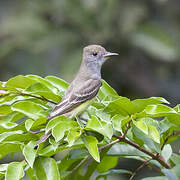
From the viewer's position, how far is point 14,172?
7.79 feet

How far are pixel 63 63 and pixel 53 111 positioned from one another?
2660 millimetres

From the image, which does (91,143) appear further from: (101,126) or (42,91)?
(42,91)

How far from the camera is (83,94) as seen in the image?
138 inches

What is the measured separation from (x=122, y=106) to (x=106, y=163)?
638 mm

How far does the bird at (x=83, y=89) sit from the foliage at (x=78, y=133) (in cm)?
7

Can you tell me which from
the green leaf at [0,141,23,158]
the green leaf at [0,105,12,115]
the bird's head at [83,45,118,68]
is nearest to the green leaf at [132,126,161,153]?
the green leaf at [0,141,23,158]

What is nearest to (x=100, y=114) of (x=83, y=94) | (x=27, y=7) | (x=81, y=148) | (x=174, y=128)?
(x=81, y=148)

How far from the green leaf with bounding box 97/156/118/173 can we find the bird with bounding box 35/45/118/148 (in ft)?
1.13

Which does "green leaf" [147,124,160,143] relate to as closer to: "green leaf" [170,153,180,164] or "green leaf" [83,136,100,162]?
"green leaf" [83,136,100,162]

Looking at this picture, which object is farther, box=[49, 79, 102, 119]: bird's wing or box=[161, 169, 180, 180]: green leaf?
box=[49, 79, 102, 119]: bird's wing

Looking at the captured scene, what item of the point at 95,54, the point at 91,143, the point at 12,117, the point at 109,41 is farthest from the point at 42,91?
the point at 109,41

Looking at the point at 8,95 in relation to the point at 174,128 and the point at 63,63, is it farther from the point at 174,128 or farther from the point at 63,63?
the point at 63,63

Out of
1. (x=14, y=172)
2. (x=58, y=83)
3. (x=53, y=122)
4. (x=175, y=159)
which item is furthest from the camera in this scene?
(x=58, y=83)

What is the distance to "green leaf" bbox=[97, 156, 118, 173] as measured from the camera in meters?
2.97
